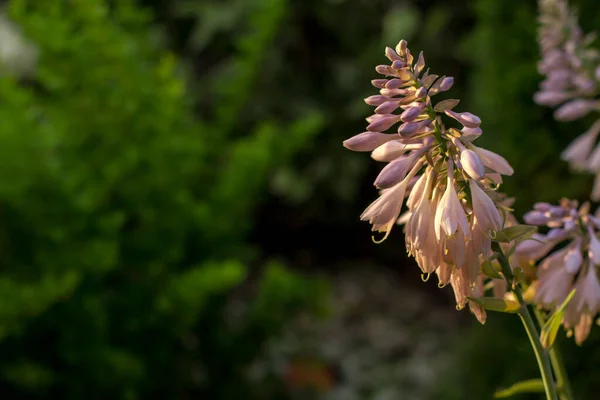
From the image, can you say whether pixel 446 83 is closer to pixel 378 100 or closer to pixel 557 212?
pixel 378 100

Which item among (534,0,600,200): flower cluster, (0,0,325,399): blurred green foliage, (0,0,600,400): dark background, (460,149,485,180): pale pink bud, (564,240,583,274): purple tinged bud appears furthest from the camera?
(0,0,325,399): blurred green foliage

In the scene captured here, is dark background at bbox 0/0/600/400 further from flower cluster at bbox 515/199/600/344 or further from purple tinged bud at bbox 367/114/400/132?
purple tinged bud at bbox 367/114/400/132

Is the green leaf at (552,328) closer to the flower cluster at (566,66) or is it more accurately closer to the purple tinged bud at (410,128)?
the purple tinged bud at (410,128)

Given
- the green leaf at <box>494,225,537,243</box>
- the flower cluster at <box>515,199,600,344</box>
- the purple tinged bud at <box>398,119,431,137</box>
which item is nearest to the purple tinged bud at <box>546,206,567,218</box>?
the flower cluster at <box>515,199,600,344</box>

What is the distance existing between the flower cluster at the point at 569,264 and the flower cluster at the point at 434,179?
6.1 inches

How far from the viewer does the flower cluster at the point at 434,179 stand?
Answer: 2.29 feet

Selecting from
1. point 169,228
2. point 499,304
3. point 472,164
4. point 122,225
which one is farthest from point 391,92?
point 122,225

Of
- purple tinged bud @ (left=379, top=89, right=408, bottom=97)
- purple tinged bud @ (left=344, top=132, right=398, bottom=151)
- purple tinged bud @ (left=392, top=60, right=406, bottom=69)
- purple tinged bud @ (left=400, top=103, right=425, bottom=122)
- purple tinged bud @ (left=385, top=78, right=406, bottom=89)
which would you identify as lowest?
purple tinged bud @ (left=344, top=132, right=398, bottom=151)

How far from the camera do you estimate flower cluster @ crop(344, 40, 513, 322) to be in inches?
27.5

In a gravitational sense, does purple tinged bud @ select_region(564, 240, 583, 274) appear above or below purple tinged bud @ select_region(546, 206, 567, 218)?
below

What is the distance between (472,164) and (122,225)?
91.7 inches

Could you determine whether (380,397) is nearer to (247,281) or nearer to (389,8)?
(247,281)

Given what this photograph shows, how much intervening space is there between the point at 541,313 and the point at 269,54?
12.7ft

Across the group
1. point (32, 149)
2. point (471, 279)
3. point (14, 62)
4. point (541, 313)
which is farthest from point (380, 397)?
point (14, 62)
